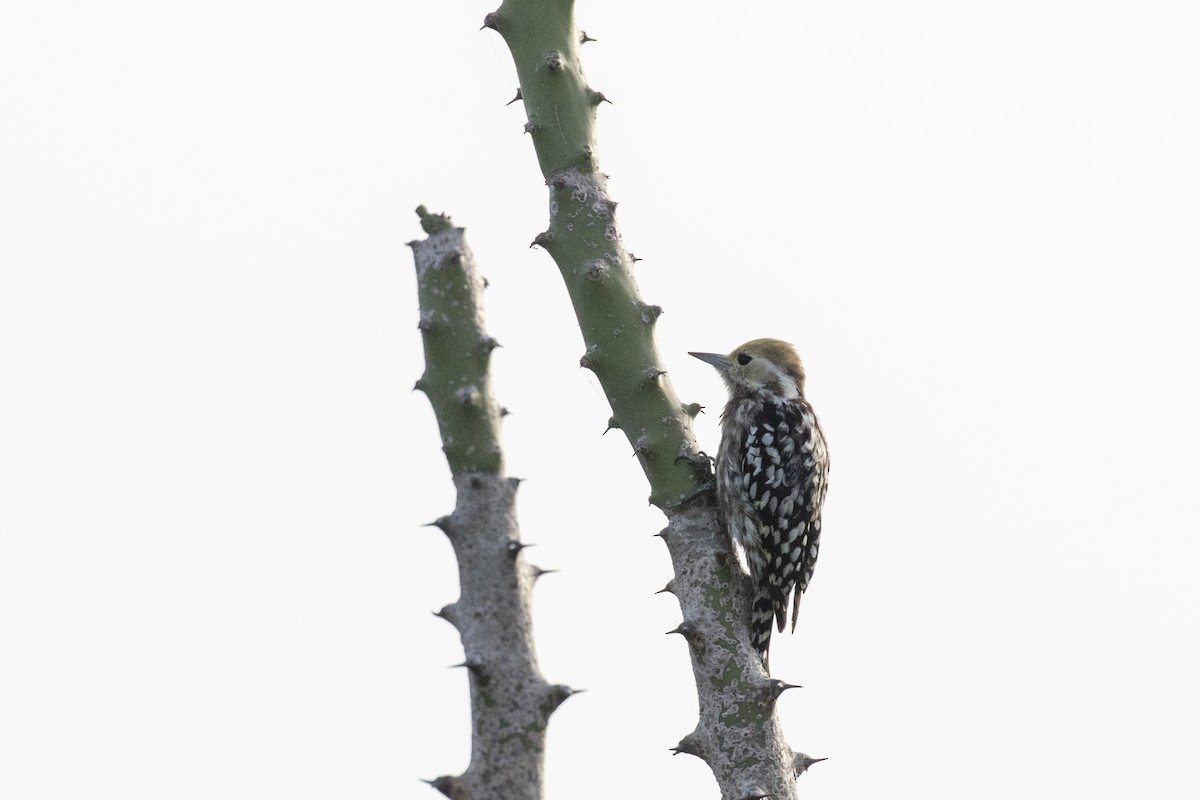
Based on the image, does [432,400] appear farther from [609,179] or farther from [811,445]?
[811,445]

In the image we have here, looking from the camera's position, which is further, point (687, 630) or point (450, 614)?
point (687, 630)

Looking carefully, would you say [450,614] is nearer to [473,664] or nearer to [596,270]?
[473,664]

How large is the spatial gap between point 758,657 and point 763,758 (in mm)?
439

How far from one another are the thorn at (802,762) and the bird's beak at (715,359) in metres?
3.08

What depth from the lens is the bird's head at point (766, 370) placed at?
7.73m

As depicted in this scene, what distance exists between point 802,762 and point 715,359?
315cm

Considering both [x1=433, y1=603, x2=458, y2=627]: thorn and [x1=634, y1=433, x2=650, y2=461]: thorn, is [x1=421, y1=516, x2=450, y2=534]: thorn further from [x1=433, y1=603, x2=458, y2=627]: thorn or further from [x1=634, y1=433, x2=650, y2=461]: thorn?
[x1=634, y1=433, x2=650, y2=461]: thorn

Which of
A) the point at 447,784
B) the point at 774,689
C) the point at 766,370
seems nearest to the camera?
the point at 447,784

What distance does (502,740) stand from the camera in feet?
12.5

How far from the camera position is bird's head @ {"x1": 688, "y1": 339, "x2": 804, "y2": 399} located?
773cm

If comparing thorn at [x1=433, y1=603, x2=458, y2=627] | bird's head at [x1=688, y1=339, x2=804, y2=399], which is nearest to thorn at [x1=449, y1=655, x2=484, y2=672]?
thorn at [x1=433, y1=603, x2=458, y2=627]

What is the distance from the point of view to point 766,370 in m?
7.77

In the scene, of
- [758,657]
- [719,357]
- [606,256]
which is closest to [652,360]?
[606,256]

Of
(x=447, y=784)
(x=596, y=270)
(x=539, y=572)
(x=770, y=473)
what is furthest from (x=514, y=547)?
(x=770, y=473)
